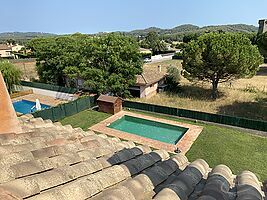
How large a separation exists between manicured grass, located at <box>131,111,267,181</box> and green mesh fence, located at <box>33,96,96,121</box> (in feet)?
41.8

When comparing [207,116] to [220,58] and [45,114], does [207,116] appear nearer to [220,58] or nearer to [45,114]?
[220,58]

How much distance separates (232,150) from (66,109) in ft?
50.8

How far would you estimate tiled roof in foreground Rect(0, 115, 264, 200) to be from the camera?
3012mm

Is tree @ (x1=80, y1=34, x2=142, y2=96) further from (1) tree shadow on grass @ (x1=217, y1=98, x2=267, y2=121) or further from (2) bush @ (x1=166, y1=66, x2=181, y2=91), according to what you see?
(1) tree shadow on grass @ (x1=217, y1=98, x2=267, y2=121)

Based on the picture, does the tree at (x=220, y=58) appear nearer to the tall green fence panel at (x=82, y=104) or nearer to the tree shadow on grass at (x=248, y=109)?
the tree shadow on grass at (x=248, y=109)

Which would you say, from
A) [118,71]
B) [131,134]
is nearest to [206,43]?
[118,71]

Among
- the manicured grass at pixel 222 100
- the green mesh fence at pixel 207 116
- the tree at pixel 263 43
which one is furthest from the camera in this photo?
the tree at pixel 263 43

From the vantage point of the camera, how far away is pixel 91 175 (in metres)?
3.71

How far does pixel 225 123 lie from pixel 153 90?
1218 centimetres

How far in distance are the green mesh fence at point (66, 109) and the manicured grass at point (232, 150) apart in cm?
1274

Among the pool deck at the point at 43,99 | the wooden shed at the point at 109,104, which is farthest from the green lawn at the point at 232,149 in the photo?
the pool deck at the point at 43,99

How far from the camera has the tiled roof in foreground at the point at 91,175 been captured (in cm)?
301

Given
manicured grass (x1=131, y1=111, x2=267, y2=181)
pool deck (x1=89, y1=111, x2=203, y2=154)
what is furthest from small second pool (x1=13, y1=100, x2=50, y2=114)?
manicured grass (x1=131, y1=111, x2=267, y2=181)

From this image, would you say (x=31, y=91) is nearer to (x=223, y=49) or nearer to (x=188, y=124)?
(x=188, y=124)
